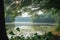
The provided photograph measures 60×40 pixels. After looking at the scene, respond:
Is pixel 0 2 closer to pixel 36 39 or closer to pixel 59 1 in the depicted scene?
pixel 36 39

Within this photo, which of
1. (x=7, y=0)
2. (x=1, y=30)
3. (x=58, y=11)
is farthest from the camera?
(x=58, y=11)

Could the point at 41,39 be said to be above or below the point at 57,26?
above

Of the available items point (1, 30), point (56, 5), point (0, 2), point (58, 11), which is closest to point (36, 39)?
point (1, 30)

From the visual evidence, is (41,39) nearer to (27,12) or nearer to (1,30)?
(1,30)

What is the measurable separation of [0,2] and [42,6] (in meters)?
7.08

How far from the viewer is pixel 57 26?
12016 mm

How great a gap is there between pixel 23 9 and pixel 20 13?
0.37m

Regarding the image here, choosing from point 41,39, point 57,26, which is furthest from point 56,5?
point 41,39

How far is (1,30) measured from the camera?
4137mm

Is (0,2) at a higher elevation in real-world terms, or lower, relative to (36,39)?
higher

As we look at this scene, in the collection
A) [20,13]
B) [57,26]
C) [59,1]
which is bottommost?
[57,26]

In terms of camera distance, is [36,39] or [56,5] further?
[56,5]

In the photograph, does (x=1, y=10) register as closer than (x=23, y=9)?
Yes

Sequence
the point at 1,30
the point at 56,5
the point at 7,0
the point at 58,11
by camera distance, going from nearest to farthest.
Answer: the point at 1,30, the point at 7,0, the point at 56,5, the point at 58,11
